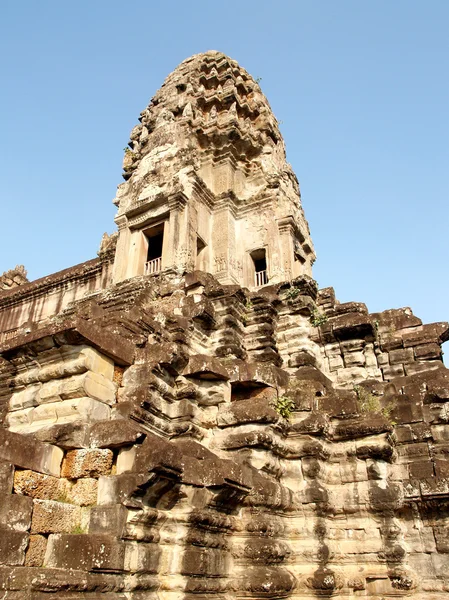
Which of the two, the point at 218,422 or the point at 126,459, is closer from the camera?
the point at 126,459

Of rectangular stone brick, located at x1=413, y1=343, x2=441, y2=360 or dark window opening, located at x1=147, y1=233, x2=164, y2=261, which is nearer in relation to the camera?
rectangular stone brick, located at x1=413, y1=343, x2=441, y2=360

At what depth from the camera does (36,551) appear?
4.75 m

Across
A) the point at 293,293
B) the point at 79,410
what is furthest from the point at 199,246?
the point at 79,410

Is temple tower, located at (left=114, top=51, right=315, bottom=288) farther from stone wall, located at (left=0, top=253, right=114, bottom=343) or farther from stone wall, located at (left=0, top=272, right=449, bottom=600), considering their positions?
stone wall, located at (left=0, top=253, right=114, bottom=343)

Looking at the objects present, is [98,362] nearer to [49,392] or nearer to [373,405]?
[49,392]

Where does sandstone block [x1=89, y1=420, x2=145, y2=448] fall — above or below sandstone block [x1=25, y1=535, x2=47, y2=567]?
above

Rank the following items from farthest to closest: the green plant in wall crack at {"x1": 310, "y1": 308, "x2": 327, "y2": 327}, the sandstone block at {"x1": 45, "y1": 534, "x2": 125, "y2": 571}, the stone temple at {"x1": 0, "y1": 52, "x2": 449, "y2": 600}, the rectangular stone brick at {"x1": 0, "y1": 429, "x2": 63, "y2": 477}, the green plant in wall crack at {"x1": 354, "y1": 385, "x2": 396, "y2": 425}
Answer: the green plant in wall crack at {"x1": 310, "y1": 308, "x2": 327, "y2": 327} < the green plant in wall crack at {"x1": 354, "y1": 385, "x2": 396, "y2": 425} < the stone temple at {"x1": 0, "y1": 52, "x2": 449, "y2": 600} < the rectangular stone brick at {"x1": 0, "y1": 429, "x2": 63, "y2": 477} < the sandstone block at {"x1": 45, "y1": 534, "x2": 125, "y2": 571}

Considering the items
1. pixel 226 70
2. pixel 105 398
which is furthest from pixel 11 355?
pixel 226 70

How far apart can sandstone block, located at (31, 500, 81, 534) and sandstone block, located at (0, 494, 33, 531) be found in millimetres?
99

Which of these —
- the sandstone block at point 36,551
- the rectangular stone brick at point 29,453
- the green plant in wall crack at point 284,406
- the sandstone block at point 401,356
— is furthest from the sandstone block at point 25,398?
the sandstone block at point 401,356

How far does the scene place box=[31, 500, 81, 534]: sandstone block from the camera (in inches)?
191

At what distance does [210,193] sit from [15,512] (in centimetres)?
1034

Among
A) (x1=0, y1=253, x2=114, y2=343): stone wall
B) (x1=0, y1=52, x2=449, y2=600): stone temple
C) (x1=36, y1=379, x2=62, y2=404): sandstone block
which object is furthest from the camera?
(x1=0, y1=253, x2=114, y2=343): stone wall

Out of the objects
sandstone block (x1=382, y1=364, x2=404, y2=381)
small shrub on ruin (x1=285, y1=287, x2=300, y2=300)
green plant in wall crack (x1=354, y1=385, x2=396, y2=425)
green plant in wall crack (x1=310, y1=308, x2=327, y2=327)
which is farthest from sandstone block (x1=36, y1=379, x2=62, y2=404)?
sandstone block (x1=382, y1=364, x2=404, y2=381)
